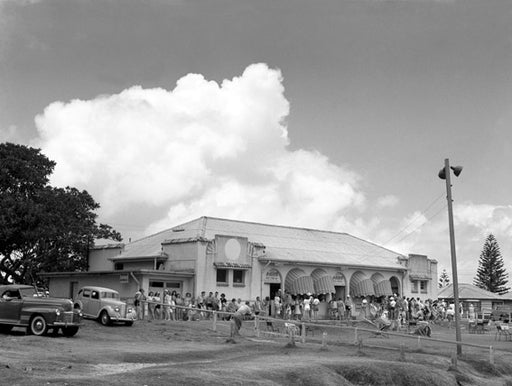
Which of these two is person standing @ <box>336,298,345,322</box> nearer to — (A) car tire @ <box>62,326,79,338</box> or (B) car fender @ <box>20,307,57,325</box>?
(A) car tire @ <box>62,326,79,338</box>

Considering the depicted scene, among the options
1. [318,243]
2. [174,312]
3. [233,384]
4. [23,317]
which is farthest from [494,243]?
[233,384]

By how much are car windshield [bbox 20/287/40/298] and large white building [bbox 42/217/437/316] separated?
12.2 meters

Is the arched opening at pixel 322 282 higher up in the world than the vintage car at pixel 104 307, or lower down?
higher up

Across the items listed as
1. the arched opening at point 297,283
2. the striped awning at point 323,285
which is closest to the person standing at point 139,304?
the arched opening at point 297,283

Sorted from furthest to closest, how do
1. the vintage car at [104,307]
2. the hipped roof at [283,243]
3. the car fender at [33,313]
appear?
the hipped roof at [283,243], the vintage car at [104,307], the car fender at [33,313]

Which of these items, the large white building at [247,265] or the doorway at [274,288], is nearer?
the large white building at [247,265]

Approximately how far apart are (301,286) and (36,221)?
712 inches

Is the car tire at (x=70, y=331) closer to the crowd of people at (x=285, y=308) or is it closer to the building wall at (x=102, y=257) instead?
the crowd of people at (x=285, y=308)

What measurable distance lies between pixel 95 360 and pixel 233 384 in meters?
5.35

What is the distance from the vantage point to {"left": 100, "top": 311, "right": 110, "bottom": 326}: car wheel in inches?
1230

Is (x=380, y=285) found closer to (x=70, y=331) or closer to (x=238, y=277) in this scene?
(x=238, y=277)

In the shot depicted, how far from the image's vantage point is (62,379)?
13.6 meters

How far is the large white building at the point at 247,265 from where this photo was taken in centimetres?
4203

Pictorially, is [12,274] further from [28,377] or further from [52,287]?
[28,377]
